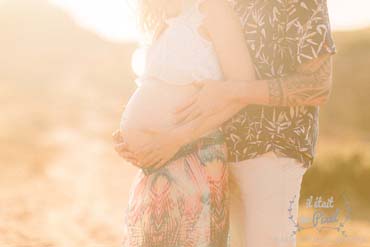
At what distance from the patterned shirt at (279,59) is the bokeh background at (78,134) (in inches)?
20.4

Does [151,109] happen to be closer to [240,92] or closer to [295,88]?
[240,92]

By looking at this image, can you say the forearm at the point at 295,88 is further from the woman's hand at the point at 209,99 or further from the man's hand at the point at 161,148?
the man's hand at the point at 161,148

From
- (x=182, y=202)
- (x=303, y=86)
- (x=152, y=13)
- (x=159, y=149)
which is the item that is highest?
(x=152, y=13)

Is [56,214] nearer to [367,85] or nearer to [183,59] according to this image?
[183,59]

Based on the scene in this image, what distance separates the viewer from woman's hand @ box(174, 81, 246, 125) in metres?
1.91

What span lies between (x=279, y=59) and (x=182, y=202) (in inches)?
22.4

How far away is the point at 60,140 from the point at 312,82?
14.6m

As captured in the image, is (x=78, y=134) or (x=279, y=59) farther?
(x=78, y=134)

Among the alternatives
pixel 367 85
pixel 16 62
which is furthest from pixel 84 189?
pixel 16 62

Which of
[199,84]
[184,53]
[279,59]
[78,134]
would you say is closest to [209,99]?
[199,84]

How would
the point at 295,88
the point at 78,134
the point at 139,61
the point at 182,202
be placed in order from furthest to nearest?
the point at 78,134 < the point at 139,61 < the point at 295,88 < the point at 182,202

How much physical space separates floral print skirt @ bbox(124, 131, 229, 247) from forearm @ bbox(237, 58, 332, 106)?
21cm

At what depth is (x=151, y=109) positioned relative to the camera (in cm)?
195

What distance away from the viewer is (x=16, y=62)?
23.9 meters
